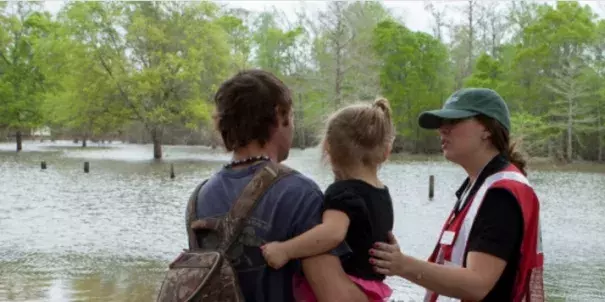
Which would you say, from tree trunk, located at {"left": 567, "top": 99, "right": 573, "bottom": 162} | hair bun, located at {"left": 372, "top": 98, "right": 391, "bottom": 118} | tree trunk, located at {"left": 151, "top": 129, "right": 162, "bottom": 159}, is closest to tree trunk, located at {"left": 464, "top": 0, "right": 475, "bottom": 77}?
tree trunk, located at {"left": 567, "top": 99, "right": 573, "bottom": 162}

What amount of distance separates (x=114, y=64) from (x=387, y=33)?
69.6 ft

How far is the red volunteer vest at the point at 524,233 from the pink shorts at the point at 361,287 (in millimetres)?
212

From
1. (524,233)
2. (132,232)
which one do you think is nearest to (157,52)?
(132,232)

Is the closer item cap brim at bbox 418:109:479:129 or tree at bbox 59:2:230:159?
cap brim at bbox 418:109:479:129

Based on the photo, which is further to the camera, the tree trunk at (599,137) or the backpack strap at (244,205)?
the tree trunk at (599,137)

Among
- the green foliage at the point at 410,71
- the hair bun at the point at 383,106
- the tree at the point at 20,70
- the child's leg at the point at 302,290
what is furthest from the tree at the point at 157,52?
the child's leg at the point at 302,290

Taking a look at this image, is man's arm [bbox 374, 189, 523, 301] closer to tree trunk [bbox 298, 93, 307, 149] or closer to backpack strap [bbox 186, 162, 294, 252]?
backpack strap [bbox 186, 162, 294, 252]

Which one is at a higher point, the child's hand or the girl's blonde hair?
the girl's blonde hair

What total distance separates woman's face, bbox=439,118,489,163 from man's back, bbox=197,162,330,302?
1.75 ft

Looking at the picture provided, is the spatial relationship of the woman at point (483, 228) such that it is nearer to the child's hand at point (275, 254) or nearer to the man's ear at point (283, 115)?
the child's hand at point (275, 254)

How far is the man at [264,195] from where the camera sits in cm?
170

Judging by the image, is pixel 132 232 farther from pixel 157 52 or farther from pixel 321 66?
pixel 321 66

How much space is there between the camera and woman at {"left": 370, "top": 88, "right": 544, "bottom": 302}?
5.84 ft

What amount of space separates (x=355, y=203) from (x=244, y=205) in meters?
0.32
